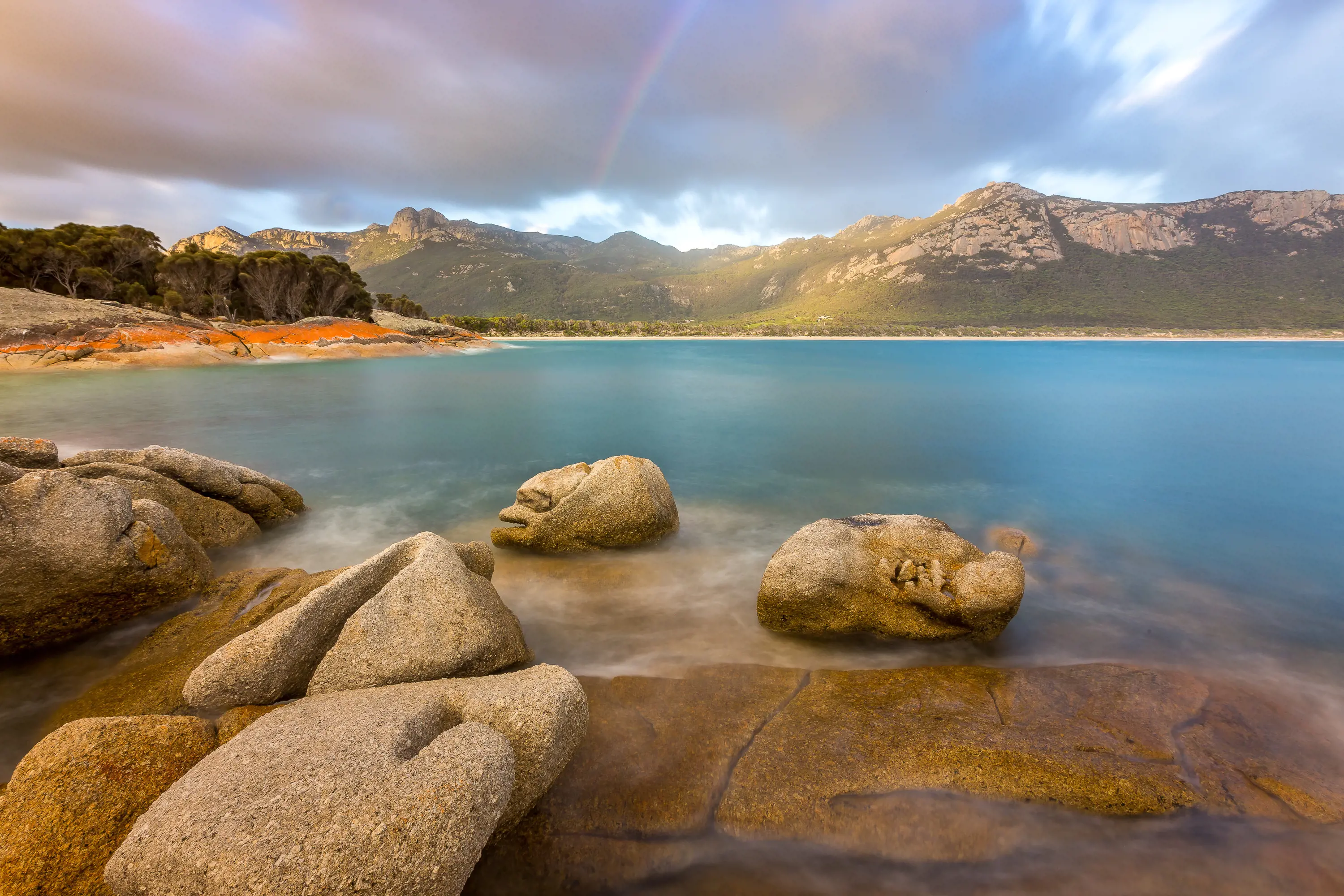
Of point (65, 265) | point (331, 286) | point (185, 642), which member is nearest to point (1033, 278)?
point (331, 286)

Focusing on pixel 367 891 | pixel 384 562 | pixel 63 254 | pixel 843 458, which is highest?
pixel 63 254

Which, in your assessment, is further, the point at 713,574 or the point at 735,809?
the point at 713,574

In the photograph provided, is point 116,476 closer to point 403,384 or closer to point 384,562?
point 384,562

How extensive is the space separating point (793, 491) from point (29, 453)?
14681mm

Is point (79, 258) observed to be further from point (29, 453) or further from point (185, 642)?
point (185, 642)

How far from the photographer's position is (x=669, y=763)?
15.2 feet

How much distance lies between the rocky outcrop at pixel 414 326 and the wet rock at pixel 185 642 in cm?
6116

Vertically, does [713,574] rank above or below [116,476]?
below

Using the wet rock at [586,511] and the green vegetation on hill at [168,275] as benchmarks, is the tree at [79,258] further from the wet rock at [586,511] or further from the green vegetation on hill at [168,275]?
the wet rock at [586,511]

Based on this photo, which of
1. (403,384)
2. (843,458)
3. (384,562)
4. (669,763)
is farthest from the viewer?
(403,384)

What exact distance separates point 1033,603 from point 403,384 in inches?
1483

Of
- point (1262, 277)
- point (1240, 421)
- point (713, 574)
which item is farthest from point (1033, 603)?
point (1262, 277)

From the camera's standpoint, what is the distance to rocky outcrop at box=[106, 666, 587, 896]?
262 centimetres

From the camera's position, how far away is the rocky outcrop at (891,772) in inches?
158
